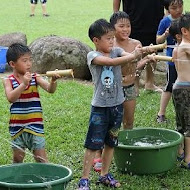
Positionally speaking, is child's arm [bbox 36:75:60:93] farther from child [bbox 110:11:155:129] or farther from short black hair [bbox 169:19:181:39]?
short black hair [bbox 169:19:181:39]

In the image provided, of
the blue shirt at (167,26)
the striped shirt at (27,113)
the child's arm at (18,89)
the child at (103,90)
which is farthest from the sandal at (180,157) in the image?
the child's arm at (18,89)

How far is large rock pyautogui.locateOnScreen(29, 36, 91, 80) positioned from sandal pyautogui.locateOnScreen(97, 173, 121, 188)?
15.6 feet

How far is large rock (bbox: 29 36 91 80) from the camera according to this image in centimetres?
915

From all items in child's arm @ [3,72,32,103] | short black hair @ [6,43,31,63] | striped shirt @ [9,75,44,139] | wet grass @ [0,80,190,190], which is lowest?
wet grass @ [0,80,190,190]

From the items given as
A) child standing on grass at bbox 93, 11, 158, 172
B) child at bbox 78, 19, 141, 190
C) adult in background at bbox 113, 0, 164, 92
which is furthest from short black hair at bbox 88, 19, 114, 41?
adult in background at bbox 113, 0, 164, 92

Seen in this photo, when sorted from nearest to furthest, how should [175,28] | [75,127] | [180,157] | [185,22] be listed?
[185,22]
[175,28]
[180,157]
[75,127]

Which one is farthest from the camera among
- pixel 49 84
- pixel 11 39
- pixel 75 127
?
pixel 11 39

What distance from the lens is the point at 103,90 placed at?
14.1 feet

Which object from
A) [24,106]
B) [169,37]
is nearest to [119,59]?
[24,106]

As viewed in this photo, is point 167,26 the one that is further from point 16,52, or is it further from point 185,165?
point 16,52

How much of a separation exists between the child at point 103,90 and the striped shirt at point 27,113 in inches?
18.5

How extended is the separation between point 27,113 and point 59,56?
200 inches

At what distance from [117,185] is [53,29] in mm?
11954

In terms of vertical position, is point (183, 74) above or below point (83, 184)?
above
